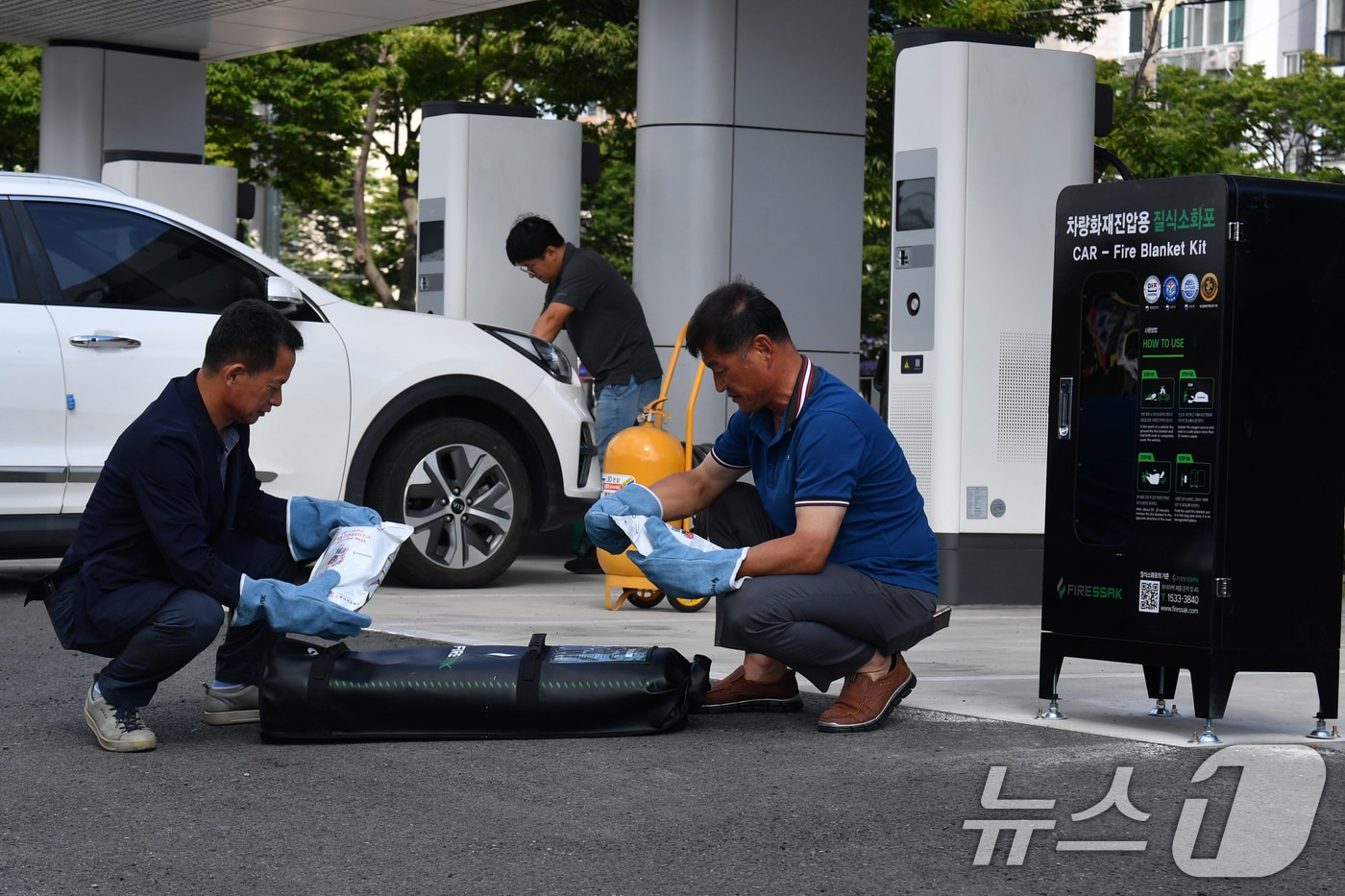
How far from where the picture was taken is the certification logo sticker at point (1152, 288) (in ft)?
17.0

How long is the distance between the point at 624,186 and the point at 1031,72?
27.1m

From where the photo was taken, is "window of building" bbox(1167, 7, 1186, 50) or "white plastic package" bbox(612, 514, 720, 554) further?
"window of building" bbox(1167, 7, 1186, 50)

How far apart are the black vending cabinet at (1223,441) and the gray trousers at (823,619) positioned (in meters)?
0.57

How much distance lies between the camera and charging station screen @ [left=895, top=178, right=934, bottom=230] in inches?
340

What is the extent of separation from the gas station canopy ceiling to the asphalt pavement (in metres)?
9.46

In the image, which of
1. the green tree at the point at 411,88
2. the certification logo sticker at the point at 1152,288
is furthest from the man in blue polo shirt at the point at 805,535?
the green tree at the point at 411,88

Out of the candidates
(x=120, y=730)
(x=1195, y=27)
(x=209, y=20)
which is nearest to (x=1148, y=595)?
(x=120, y=730)

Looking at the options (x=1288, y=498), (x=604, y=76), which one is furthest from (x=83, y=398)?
(x=604, y=76)

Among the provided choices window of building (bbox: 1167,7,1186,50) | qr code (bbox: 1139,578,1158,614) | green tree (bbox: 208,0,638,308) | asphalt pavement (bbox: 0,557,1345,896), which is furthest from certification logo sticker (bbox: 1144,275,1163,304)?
window of building (bbox: 1167,7,1186,50)

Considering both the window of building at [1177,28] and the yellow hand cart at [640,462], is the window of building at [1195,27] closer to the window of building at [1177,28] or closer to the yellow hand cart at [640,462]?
the window of building at [1177,28]

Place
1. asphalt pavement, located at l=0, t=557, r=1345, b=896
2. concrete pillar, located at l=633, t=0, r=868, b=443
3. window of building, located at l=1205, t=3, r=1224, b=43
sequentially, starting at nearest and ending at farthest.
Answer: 1. asphalt pavement, located at l=0, t=557, r=1345, b=896
2. concrete pillar, located at l=633, t=0, r=868, b=443
3. window of building, located at l=1205, t=3, r=1224, b=43

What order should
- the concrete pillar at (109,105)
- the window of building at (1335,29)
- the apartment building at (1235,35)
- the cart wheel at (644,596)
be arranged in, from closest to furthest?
1. the cart wheel at (644,596)
2. the concrete pillar at (109,105)
3. the window of building at (1335,29)
4. the apartment building at (1235,35)

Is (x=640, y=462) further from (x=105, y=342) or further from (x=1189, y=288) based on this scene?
(x=1189, y=288)

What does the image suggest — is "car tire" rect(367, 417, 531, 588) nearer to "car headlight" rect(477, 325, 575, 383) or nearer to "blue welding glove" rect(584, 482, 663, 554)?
"car headlight" rect(477, 325, 575, 383)
